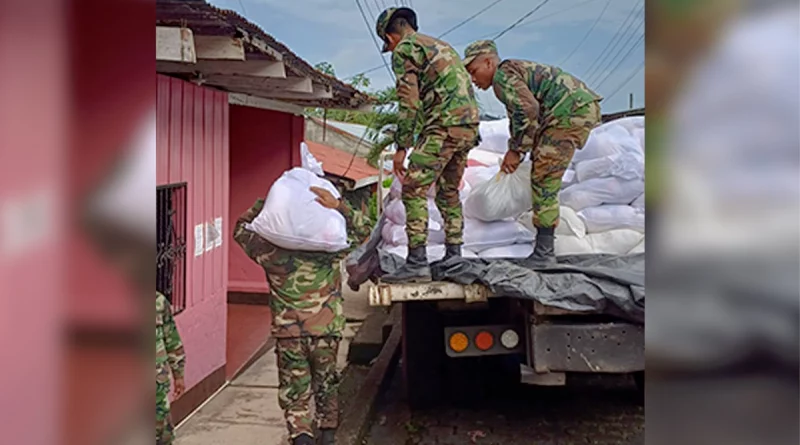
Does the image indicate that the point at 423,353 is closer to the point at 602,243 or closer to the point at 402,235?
the point at 402,235

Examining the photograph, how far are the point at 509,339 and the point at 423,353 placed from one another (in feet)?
2.84

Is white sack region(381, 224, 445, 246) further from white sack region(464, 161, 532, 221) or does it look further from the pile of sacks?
white sack region(464, 161, 532, 221)

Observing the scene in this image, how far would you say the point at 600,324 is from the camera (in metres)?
3.21

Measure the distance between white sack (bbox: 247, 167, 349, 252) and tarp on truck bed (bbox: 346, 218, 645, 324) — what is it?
343mm

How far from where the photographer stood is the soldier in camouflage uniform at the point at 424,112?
352 cm

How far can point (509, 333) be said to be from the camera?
347cm

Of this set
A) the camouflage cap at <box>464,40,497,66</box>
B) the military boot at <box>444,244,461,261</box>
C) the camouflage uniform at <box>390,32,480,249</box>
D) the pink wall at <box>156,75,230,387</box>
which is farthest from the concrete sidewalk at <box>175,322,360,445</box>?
the camouflage cap at <box>464,40,497,66</box>

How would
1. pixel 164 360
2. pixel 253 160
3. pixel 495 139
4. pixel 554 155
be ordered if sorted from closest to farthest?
1. pixel 164 360
2. pixel 554 155
3. pixel 495 139
4. pixel 253 160

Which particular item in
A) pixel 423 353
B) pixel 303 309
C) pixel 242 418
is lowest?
pixel 242 418

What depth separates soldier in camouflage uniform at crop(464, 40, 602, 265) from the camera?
145 inches

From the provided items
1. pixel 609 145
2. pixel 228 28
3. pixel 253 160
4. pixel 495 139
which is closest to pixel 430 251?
pixel 609 145
